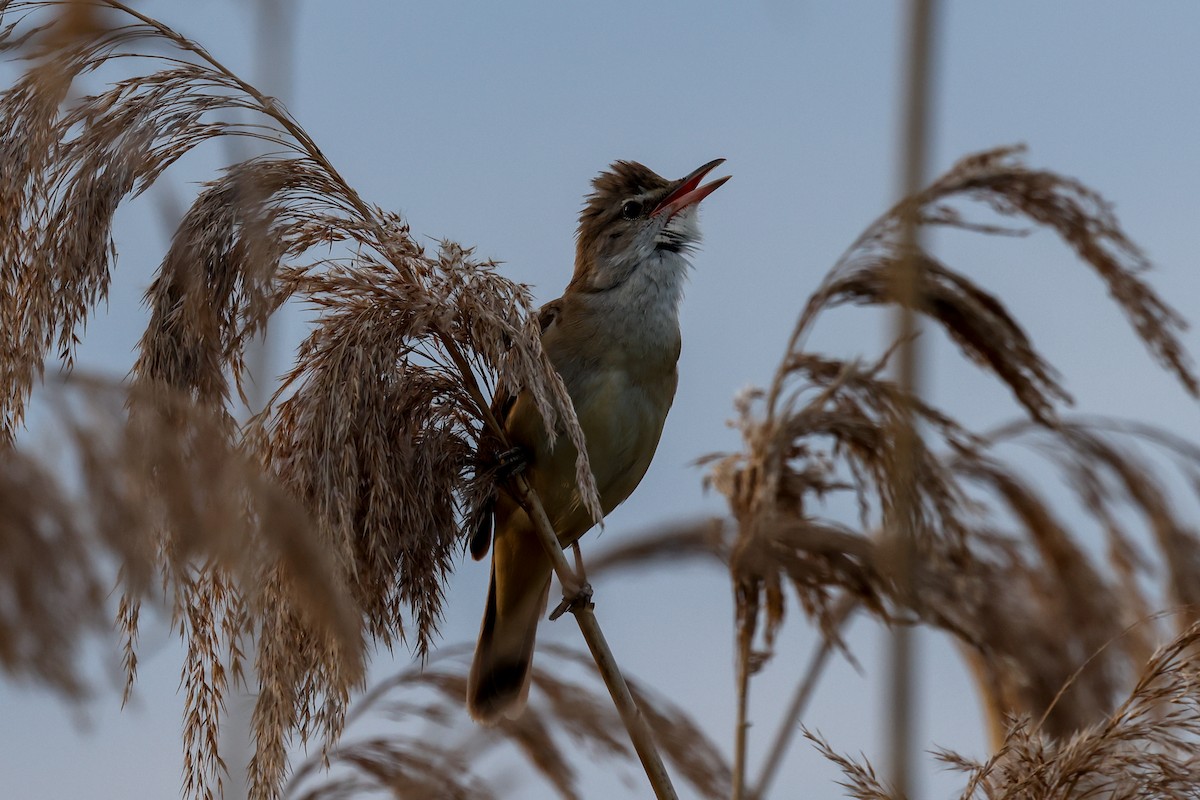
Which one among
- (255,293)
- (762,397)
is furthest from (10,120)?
(762,397)

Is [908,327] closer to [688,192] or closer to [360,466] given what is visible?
[360,466]

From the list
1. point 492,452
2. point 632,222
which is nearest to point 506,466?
point 492,452

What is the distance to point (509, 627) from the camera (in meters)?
3.95

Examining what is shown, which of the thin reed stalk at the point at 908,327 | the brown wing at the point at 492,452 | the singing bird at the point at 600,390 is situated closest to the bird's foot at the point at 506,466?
the brown wing at the point at 492,452

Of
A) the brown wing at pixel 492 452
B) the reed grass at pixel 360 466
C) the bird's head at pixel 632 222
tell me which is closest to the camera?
the reed grass at pixel 360 466

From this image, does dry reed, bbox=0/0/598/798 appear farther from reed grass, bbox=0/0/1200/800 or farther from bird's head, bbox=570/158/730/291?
bird's head, bbox=570/158/730/291

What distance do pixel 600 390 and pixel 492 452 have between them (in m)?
1.20

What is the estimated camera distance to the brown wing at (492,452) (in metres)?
2.75

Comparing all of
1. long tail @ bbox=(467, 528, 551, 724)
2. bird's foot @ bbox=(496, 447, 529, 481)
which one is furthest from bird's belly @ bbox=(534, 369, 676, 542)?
bird's foot @ bbox=(496, 447, 529, 481)

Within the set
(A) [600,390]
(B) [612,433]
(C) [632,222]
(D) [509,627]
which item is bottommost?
(D) [509,627]

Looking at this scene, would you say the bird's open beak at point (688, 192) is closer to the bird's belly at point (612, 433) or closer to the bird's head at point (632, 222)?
the bird's head at point (632, 222)

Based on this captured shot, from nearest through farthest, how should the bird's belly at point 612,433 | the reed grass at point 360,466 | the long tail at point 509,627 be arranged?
1. the reed grass at point 360,466
2. the long tail at point 509,627
3. the bird's belly at point 612,433

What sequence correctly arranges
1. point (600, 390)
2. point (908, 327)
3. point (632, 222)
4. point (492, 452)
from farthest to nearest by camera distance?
point (632, 222) < point (600, 390) < point (492, 452) < point (908, 327)

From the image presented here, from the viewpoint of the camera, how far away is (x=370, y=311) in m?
2.41
